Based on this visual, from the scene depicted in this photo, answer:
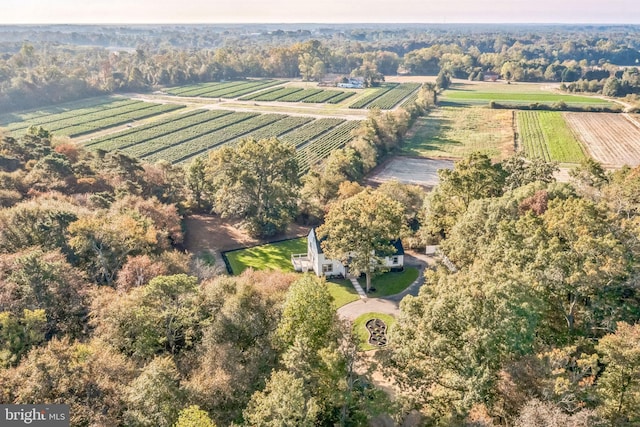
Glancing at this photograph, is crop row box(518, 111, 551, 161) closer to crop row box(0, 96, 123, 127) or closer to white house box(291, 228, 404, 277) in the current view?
white house box(291, 228, 404, 277)

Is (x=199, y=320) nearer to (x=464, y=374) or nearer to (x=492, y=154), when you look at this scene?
(x=464, y=374)

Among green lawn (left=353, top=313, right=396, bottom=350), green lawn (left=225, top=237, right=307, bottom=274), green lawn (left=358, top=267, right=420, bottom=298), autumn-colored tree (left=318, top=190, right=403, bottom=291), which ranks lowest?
green lawn (left=225, top=237, right=307, bottom=274)

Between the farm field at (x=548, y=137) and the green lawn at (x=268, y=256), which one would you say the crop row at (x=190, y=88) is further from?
the green lawn at (x=268, y=256)

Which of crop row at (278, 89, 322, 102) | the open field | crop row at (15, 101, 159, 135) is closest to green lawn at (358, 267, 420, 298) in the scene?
crop row at (15, 101, 159, 135)

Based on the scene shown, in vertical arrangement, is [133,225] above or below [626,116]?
above

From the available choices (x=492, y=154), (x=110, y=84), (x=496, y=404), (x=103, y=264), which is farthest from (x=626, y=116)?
(x=110, y=84)

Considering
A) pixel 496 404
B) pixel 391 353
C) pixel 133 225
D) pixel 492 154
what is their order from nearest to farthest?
pixel 496 404, pixel 391 353, pixel 133 225, pixel 492 154
